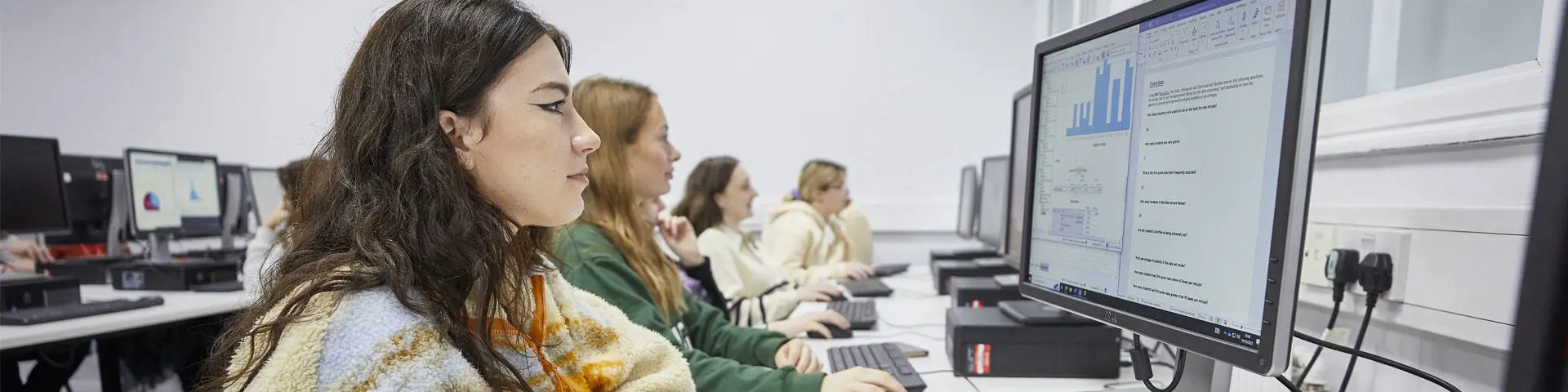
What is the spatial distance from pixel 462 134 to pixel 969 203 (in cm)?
284

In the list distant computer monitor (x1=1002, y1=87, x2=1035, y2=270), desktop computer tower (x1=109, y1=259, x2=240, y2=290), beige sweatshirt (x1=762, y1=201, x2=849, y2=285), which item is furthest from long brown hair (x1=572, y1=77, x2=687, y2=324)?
desktop computer tower (x1=109, y1=259, x2=240, y2=290)

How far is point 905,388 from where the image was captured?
1.01m

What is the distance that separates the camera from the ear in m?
0.66

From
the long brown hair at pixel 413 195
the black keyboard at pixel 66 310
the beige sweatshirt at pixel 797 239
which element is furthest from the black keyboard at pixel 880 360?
the black keyboard at pixel 66 310

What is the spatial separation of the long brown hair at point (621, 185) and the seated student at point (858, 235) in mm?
2446

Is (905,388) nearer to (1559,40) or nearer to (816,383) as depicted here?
(816,383)

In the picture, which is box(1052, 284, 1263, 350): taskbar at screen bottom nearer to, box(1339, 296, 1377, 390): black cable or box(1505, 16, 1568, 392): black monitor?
box(1339, 296, 1377, 390): black cable

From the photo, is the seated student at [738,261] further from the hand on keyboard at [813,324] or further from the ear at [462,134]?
the ear at [462,134]

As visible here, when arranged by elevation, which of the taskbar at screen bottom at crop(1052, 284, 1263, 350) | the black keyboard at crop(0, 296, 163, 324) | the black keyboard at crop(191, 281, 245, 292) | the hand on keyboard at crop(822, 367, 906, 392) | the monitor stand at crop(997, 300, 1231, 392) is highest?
the taskbar at screen bottom at crop(1052, 284, 1263, 350)

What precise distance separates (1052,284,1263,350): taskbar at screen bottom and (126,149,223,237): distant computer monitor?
2982 millimetres

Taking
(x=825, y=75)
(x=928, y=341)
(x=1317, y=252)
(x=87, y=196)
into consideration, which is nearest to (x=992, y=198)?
(x=928, y=341)

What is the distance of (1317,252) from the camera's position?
0.95m

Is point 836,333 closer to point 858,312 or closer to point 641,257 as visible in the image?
point 858,312

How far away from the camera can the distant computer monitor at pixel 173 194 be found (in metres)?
2.54
